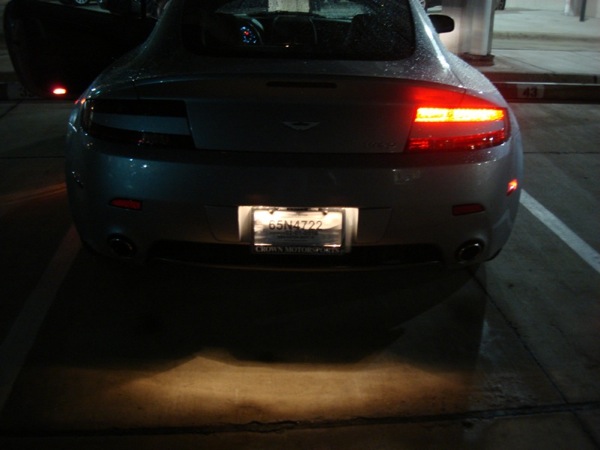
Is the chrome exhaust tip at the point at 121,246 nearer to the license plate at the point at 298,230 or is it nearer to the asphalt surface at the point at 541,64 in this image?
the license plate at the point at 298,230

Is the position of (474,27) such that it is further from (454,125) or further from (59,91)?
(454,125)

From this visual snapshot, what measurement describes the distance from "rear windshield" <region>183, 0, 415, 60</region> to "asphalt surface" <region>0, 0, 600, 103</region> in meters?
4.93

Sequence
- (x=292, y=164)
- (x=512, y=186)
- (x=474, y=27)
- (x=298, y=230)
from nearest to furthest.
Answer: (x=292, y=164) → (x=298, y=230) → (x=512, y=186) → (x=474, y=27)

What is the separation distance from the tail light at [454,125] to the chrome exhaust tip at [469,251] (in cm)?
41

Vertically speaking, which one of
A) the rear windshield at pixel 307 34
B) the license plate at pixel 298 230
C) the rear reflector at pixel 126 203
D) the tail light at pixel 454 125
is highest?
the rear windshield at pixel 307 34

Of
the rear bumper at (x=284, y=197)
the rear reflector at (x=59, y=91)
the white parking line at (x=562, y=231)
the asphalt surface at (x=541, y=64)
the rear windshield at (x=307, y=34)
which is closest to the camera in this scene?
the rear bumper at (x=284, y=197)

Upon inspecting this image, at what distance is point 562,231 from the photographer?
15.2ft

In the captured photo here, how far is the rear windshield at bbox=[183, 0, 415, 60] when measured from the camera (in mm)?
3518

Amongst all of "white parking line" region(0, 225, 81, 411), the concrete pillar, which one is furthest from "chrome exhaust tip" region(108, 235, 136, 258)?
the concrete pillar

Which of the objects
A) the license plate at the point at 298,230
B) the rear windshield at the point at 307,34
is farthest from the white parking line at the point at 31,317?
the rear windshield at the point at 307,34

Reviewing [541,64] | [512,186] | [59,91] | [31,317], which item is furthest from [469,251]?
[541,64]

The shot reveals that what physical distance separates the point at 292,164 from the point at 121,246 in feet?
2.78

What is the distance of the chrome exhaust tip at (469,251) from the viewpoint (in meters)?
3.24

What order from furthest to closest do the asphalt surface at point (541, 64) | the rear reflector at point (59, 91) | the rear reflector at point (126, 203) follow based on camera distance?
1. the asphalt surface at point (541, 64)
2. the rear reflector at point (59, 91)
3. the rear reflector at point (126, 203)
